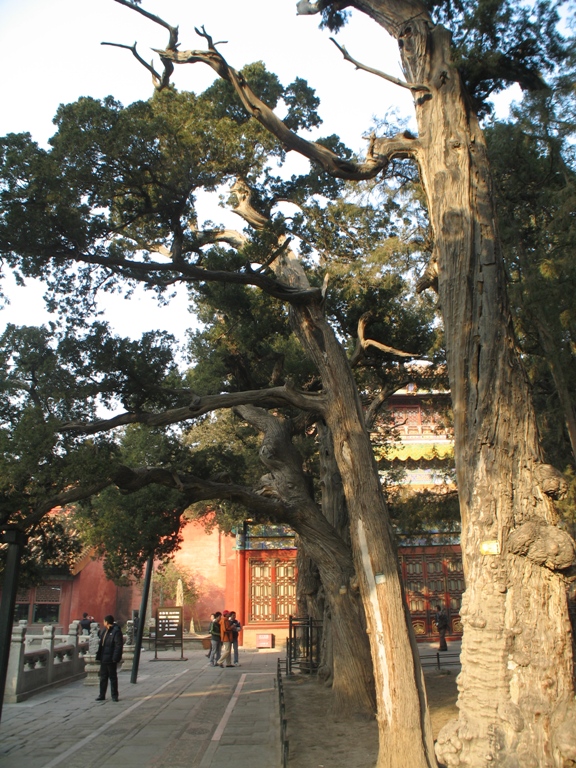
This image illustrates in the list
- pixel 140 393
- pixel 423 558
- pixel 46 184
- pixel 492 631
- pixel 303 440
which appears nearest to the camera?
pixel 492 631

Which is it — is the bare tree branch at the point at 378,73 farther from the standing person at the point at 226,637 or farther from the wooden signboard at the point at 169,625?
the wooden signboard at the point at 169,625

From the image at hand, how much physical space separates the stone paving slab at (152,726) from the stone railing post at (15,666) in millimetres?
329

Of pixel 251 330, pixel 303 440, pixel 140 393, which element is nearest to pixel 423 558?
pixel 303 440

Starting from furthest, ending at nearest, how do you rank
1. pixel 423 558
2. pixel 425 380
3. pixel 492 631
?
1. pixel 423 558
2. pixel 425 380
3. pixel 492 631

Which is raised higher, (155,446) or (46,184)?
(46,184)

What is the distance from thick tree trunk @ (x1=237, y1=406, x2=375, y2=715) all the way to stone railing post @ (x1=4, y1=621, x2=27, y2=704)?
5.94 metres

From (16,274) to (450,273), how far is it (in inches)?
232

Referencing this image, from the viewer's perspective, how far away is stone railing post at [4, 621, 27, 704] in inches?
484

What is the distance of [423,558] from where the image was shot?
22984 mm

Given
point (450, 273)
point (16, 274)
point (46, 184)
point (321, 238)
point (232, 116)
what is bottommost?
point (450, 273)

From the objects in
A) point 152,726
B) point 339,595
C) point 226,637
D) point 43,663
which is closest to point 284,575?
point 226,637

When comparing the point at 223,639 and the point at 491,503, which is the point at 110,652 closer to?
the point at 223,639

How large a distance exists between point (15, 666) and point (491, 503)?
34.9 feet

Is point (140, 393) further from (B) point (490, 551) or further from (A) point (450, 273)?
(B) point (490, 551)
